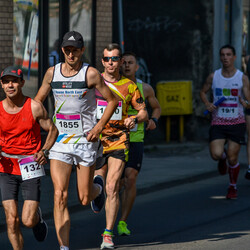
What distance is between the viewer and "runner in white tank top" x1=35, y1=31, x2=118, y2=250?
682 cm

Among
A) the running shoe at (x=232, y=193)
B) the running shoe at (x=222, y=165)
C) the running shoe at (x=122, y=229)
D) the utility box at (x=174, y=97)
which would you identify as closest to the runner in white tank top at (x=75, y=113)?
the running shoe at (x=122, y=229)

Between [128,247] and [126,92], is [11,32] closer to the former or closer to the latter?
[126,92]

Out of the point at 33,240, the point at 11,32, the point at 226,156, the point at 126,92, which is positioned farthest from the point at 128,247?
the point at 11,32

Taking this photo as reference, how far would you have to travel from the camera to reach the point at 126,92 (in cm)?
769

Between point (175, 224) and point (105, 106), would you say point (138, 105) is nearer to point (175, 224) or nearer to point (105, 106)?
point (105, 106)

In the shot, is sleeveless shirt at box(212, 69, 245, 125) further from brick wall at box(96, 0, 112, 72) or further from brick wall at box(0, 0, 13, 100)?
brick wall at box(96, 0, 112, 72)

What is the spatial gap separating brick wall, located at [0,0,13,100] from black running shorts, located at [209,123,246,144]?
367cm

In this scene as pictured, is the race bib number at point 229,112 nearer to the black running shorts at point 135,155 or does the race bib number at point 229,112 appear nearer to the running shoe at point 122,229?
the black running shorts at point 135,155

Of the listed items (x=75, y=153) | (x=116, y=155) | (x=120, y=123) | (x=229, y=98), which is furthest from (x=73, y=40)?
(x=229, y=98)

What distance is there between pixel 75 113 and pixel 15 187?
0.87 meters

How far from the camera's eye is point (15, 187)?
6.48 m

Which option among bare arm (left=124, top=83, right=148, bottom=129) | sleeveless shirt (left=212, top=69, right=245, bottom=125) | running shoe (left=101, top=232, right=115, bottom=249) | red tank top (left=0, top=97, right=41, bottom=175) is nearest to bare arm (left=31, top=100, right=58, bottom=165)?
red tank top (left=0, top=97, right=41, bottom=175)

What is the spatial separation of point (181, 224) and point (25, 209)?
8.43 feet

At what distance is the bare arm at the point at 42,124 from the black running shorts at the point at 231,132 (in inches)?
163
